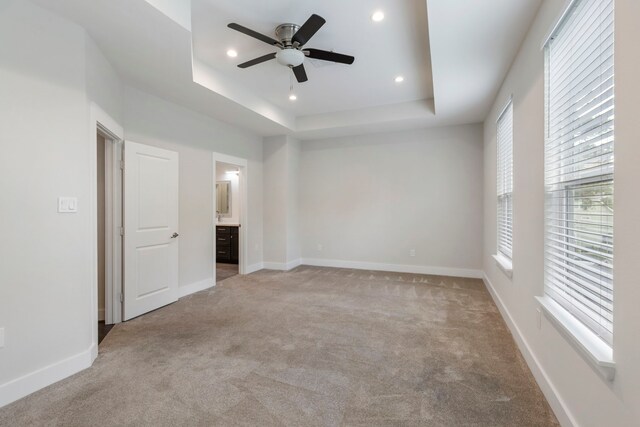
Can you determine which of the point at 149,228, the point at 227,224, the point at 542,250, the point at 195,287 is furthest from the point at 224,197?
the point at 542,250

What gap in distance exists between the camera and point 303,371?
7.59 ft

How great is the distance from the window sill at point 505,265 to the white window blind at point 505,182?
52 mm

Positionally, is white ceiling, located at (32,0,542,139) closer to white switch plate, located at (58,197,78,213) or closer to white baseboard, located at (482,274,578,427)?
white switch plate, located at (58,197,78,213)

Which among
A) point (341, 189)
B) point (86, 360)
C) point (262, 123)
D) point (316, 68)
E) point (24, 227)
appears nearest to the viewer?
point (24, 227)

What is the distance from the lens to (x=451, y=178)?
5309 mm

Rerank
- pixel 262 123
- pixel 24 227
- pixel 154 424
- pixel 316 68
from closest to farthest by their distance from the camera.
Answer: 1. pixel 154 424
2. pixel 24 227
3. pixel 316 68
4. pixel 262 123

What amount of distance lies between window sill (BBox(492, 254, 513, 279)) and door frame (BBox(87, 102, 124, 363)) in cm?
382

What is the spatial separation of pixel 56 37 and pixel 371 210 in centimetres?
488

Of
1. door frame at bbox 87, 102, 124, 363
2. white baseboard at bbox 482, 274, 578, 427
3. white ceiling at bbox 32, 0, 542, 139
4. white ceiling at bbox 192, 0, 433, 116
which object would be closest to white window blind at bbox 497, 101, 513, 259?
white ceiling at bbox 32, 0, 542, 139

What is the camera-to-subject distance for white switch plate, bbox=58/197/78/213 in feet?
7.34

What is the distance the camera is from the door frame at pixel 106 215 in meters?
2.47

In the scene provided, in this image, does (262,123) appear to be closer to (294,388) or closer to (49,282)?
(49,282)

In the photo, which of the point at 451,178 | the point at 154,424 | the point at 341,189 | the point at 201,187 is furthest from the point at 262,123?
the point at 154,424

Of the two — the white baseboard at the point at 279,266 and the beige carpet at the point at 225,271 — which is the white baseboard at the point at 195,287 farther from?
the white baseboard at the point at 279,266
